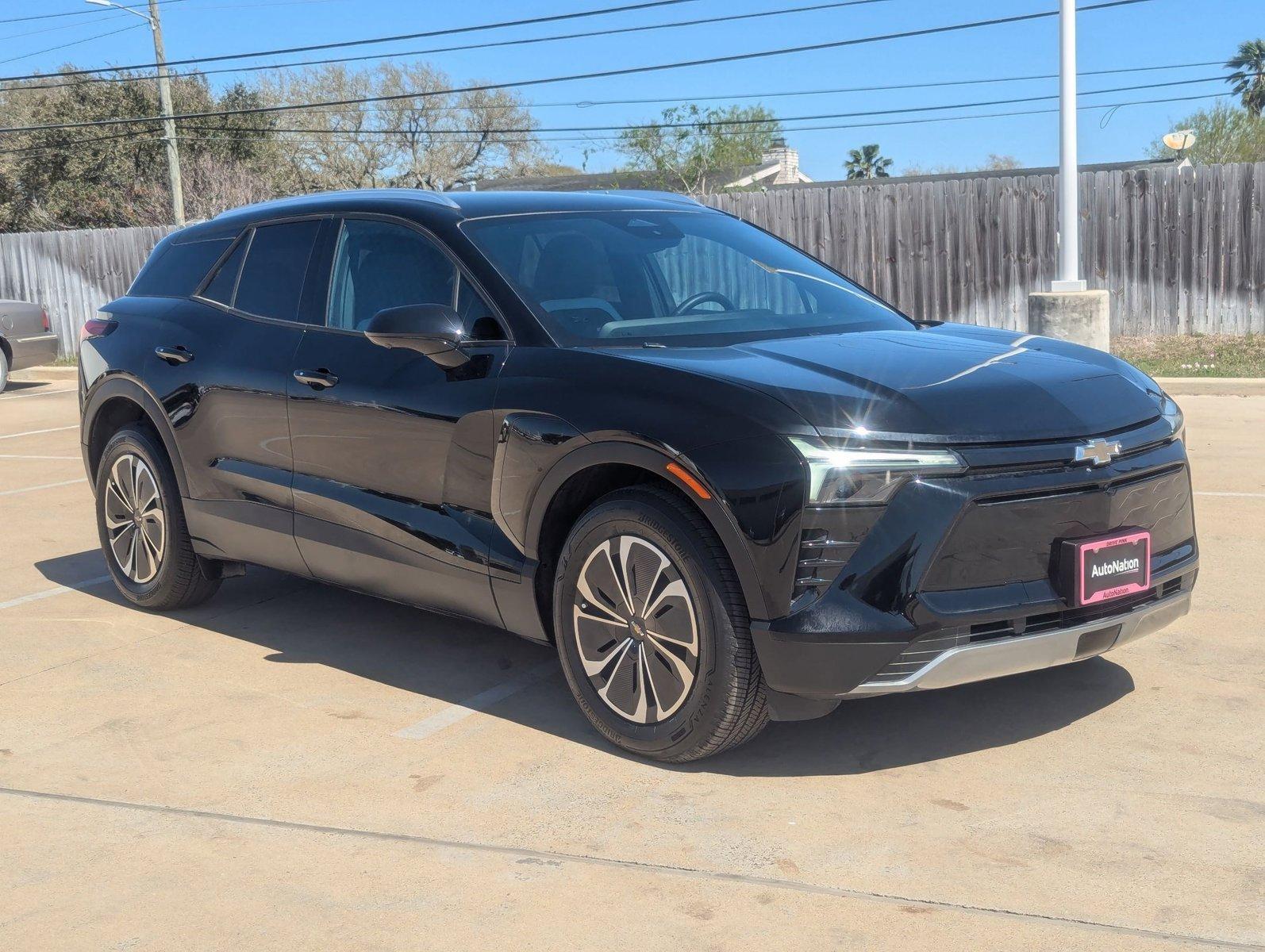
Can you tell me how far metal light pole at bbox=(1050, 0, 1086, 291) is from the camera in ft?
40.2

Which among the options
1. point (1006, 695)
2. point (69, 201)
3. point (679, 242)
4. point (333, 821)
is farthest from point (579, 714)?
point (69, 201)

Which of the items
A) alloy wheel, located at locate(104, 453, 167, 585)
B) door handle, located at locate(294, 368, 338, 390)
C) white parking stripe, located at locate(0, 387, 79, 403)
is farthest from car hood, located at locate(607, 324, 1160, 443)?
white parking stripe, located at locate(0, 387, 79, 403)

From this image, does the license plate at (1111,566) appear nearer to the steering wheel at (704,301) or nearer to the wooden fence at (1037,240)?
the steering wheel at (704,301)

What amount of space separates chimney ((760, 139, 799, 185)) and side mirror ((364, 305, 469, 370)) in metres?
59.4

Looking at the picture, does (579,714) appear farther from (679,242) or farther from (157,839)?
(679,242)

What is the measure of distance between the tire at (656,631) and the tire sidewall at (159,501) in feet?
8.23

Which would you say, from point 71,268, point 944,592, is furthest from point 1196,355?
point 71,268

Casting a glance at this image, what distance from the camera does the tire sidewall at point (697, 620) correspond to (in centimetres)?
407

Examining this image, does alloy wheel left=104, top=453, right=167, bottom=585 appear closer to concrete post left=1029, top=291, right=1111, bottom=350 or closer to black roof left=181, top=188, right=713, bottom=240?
black roof left=181, top=188, right=713, bottom=240

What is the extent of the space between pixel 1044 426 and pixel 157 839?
2.75 metres

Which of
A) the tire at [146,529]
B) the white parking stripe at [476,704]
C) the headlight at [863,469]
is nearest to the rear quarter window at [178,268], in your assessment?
the tire at [146,529]

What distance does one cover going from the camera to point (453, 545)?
490cm

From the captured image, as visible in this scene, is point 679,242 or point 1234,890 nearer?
point 1234,890

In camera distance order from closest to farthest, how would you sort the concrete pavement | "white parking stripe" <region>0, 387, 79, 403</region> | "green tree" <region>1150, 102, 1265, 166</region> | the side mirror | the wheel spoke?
the concrete pavement
the wheel spoke
the side mirror
"white parking stripe" <region>0, 387, 79, 403</region>
"green tree" <region>1150, 102, 1265, 166</region>
